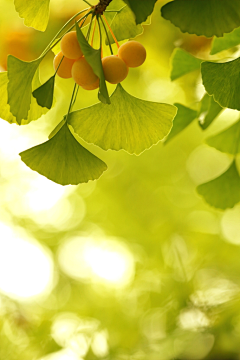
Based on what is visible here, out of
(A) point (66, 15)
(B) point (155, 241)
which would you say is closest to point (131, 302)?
(B) point (155, 241)

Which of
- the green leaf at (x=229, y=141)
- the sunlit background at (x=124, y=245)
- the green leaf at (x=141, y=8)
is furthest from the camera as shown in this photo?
the sunlit background at (x=124, y=245)

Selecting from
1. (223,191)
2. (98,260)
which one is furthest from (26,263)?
(223,191)

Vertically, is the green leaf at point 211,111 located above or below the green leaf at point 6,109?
below

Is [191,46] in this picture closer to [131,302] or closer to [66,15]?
[66,15]

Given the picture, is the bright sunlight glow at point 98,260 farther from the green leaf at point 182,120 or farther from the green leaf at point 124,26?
the green leaf at point 124,26

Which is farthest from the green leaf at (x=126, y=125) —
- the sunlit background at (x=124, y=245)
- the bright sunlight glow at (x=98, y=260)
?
the bright sunlight glow at (x=98, y=260)

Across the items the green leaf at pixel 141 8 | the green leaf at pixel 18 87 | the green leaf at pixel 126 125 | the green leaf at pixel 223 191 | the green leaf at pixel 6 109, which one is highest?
the green leaf at pixel 141 8
